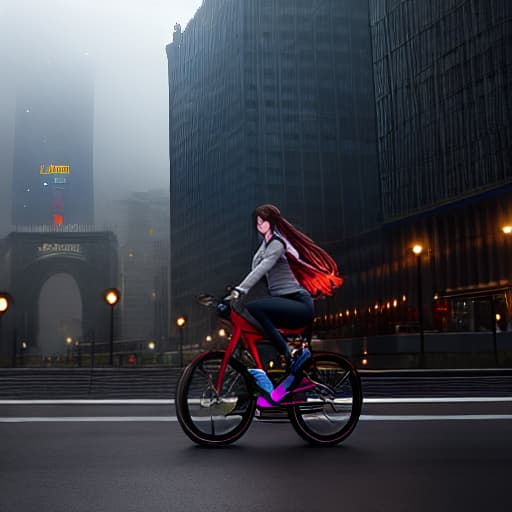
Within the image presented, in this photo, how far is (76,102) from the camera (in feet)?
595

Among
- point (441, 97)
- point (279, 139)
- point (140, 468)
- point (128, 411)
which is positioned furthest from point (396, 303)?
point (140, 468)

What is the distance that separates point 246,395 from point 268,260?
3.47 feet

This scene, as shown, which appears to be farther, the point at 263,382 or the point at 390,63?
the point at 390,63

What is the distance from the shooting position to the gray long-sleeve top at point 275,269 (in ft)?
18.0

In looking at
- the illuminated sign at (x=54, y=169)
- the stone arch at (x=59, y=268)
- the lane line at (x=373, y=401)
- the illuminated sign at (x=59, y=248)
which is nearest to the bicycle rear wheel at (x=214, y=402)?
the lane line at (x=373, y=401)

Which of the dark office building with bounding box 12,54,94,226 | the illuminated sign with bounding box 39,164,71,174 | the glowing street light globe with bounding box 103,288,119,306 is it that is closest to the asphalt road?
the glowing street light globe with bounding box 103,288,119,306

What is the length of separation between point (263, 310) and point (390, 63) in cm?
6291

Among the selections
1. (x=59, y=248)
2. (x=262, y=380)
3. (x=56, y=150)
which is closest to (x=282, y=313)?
(x=262, y=380)

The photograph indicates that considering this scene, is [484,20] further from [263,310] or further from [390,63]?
[263,310]

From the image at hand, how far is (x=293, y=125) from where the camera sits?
9862 centimetres

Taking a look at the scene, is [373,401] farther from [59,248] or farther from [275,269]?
[59,248]

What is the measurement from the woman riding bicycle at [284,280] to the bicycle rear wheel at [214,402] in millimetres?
167

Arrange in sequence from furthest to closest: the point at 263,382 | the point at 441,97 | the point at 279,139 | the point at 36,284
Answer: the point at 36,284
the point at 279,139
the point at 441,97
the point at 263,382

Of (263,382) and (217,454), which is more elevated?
(263,382)
